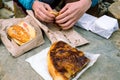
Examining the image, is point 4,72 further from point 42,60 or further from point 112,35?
point 112,35

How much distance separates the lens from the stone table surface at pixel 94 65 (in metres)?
0.81

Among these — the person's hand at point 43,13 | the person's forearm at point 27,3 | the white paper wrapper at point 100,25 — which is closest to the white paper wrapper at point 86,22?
the white paper wrapper at point 100,25

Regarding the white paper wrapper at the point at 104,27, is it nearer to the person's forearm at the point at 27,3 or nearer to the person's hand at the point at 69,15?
the person's hand at the point at 69,15

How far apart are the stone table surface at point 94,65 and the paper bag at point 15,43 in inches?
0.7

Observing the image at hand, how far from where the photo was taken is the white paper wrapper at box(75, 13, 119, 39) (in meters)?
1.00

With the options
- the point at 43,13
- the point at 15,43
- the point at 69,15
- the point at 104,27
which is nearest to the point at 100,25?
the point at 104,27

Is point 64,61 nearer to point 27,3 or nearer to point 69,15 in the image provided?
point 69,15

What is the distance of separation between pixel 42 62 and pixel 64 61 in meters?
0.10

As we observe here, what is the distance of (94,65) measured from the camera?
0.86 metres

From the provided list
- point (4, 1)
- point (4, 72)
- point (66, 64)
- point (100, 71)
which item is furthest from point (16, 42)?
point (4, 1)

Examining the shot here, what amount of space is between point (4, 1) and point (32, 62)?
5.55 feet

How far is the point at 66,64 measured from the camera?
2.57 ft

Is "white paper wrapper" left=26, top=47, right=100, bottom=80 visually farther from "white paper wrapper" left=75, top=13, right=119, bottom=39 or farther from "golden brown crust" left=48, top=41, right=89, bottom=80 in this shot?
"white paper wrapper" left=75, top=13, right=119, bottom=39

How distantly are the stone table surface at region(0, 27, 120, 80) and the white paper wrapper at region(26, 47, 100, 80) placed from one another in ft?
0.05
